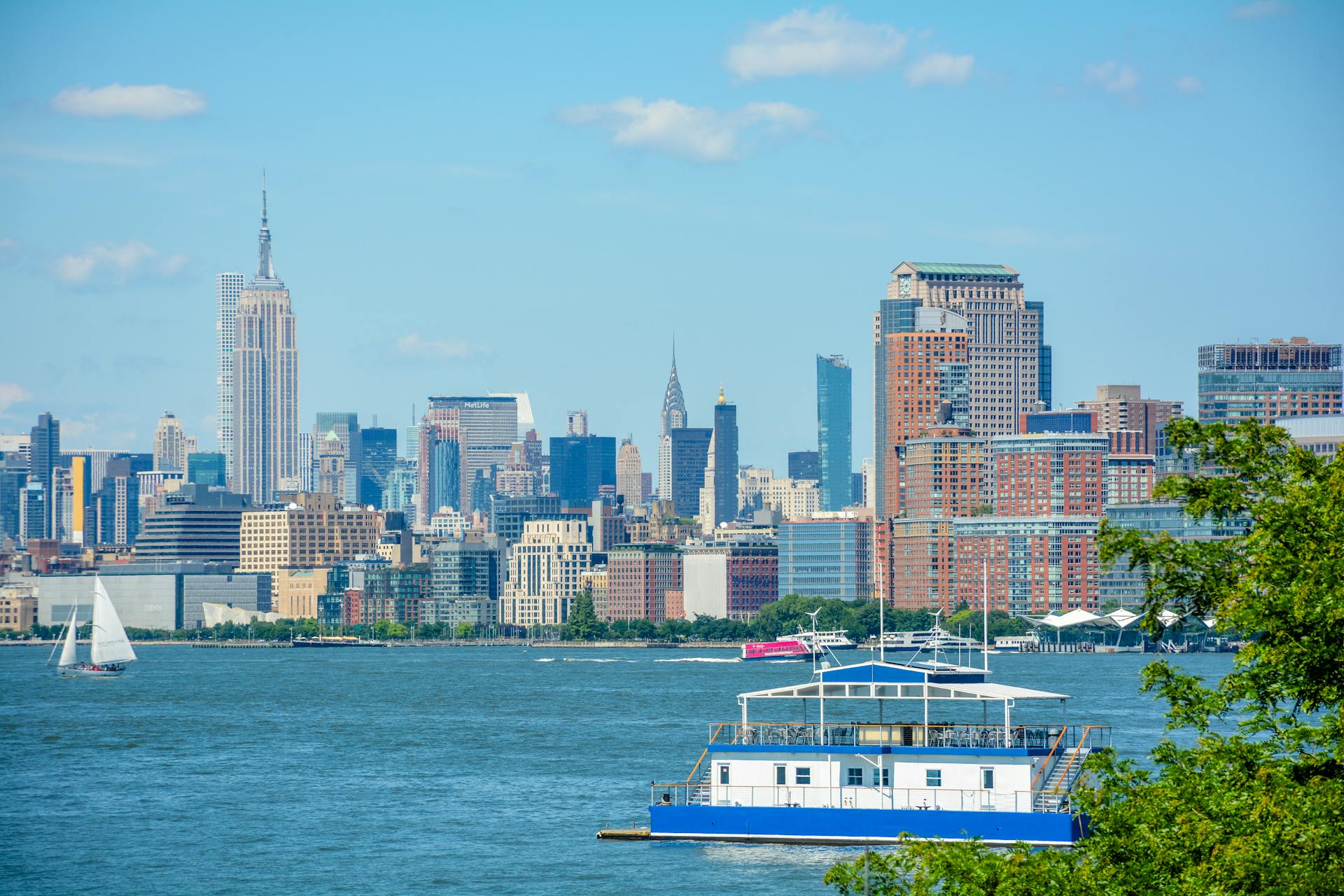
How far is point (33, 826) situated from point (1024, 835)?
34.9m

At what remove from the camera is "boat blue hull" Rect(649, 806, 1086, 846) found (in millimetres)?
54844

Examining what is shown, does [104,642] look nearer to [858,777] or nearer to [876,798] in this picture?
[858,777]

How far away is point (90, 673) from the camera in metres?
190

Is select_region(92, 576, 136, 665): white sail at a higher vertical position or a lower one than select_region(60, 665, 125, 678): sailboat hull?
higher

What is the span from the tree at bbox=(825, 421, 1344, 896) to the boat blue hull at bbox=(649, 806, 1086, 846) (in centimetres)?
2564

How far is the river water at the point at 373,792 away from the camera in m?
57.7

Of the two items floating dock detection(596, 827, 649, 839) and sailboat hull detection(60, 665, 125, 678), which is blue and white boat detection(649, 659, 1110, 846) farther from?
sailboat hull detection(60, 665, 125, 678)

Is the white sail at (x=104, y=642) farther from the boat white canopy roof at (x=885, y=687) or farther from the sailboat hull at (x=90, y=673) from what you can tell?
the boat white canopy roof at (x=885, y=687)

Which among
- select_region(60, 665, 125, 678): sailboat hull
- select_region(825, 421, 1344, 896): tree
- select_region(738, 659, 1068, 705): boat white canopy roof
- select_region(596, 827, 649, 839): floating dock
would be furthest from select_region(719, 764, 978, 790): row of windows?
select_region(60, 665, 125, 678): sailboat hull

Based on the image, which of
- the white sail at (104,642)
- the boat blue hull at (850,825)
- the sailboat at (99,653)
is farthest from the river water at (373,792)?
the white sail at (104,642)

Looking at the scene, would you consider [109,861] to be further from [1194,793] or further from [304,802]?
[1194,793]

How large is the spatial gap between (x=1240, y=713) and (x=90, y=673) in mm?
174496

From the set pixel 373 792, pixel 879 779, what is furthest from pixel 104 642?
pixel 879 779

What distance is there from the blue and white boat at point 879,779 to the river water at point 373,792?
1.04m
